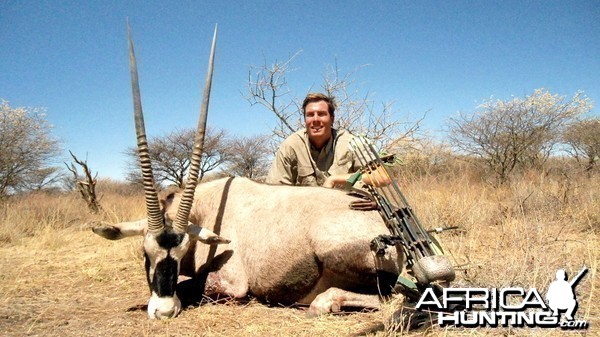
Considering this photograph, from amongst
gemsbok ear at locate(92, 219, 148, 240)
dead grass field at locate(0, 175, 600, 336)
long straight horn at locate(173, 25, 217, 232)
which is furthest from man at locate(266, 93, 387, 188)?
gemsbok ear at locate(92, 219, 148, 240)

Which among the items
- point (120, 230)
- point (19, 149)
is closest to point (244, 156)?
point (19, 149)

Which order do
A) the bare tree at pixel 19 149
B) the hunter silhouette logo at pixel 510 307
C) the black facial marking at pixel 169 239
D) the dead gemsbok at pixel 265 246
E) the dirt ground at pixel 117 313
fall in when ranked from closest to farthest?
the hunter silhouette logo at pixel 510 307 → the dirt ground at pixel 117 313 → the dead gemsbok at pixel 265 246 → the black facial marking at pixel 169 239 → the bare tree at pixel 19 149

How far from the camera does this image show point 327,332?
2291 mm

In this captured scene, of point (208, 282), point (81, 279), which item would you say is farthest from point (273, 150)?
point (208, 282)

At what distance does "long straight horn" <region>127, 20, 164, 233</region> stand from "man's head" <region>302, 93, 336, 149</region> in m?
1.86

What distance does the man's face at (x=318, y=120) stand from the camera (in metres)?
4.27

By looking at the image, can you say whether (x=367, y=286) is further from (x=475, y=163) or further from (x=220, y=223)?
(x=475, y=163)

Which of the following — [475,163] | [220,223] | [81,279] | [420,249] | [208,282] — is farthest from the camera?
[475,163]

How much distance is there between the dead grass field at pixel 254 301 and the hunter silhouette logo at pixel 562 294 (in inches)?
3.2

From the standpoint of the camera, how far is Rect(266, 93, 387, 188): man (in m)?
4.31

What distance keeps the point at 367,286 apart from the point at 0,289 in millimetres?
3273

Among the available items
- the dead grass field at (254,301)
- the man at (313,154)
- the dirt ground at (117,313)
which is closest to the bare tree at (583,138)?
the dead grass field at (254,301)

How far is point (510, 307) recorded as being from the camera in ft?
6.91

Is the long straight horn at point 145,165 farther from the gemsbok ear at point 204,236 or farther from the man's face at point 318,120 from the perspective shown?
the man's face at point 318,120
